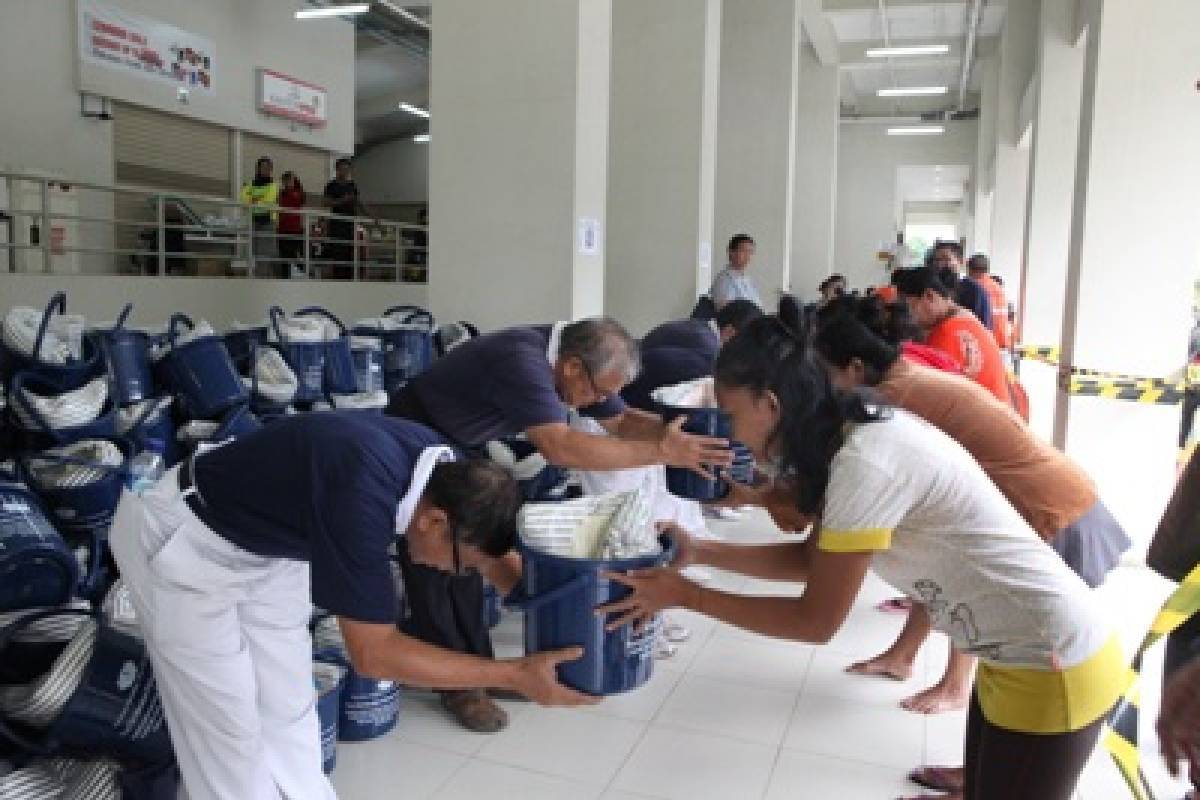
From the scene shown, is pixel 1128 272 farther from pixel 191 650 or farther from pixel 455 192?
pixel 191 650

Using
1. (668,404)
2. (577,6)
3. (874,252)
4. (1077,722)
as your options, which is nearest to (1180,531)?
(1077,722)

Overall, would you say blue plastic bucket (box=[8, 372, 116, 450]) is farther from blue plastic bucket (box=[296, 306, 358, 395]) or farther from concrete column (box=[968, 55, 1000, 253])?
concrete column (box=[968, 55, 1000, 253])

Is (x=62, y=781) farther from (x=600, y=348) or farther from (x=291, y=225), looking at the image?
(x=291, y=225)

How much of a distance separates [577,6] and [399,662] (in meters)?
3.63

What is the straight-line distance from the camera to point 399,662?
65.8 inches

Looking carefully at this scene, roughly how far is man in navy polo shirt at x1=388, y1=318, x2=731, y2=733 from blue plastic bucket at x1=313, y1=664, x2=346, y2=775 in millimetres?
412

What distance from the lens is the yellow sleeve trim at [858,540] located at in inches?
63.6

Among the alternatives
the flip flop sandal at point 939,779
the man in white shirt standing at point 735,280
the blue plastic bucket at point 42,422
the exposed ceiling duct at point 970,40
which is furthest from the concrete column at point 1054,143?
the blue plastic bucket at point 42,422

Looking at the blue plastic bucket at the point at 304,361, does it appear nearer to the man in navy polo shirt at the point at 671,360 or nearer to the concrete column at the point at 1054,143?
the man in navy polo shirt at the point at 671,360

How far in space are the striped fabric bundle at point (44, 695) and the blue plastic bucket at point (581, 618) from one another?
885mm

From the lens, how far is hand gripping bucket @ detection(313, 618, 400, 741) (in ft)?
9.43

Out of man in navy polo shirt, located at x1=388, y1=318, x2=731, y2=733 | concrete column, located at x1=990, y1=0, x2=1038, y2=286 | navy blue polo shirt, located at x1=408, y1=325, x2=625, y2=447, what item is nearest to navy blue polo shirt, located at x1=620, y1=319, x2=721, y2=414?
man in navy polo shirt, located at x1=388, y1=318, x2=731, y2=733

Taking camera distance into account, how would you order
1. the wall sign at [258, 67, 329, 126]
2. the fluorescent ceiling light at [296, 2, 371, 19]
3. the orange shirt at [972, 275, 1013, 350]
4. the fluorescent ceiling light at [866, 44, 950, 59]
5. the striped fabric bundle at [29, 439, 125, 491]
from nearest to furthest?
1. the striped fabric bundle at [29, 439, 125, 491]
2. the orange shirt at [972, 275, 1013, 350]
3. the fluorescent ceiling light at [296, 2, 371, 19]
4. the wall sign at [258, 67, 329, 126]
5. the fluorescent ceiling light at [866, 44, 950, 59]

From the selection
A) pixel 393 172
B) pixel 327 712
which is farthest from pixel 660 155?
pixel 393 172
